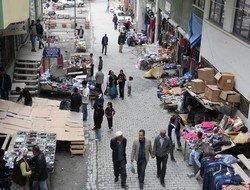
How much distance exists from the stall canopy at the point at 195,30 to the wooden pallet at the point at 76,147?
29.9ft

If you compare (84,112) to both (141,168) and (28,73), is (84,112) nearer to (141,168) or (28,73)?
(28,73)

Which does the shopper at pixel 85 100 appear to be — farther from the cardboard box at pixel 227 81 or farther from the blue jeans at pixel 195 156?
the cardboard box at pixel 227 81

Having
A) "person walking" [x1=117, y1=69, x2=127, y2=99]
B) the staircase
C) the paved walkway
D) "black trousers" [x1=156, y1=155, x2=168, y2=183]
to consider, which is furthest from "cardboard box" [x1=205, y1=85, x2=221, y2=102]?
the staircase

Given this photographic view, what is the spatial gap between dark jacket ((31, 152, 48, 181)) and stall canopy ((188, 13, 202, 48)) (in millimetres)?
11969

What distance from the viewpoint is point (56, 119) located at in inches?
581

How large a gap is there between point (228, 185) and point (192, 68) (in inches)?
448

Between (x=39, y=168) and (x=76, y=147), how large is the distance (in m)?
3.52

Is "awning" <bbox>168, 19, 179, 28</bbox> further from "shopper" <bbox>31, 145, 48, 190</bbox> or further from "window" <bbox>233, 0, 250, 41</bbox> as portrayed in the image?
"shopper" <bbox>31, 145, 48, 190</bbox>

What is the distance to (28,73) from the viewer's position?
19.4 metres

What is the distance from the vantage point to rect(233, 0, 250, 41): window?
14062 millimetres

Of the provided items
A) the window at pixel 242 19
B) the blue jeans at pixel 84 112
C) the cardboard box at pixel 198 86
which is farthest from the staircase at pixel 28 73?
the window at pixel 242 19

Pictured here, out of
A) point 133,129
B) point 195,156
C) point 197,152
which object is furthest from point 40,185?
point 133,129

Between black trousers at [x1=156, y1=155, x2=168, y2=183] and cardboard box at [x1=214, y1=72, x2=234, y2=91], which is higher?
cardboard box at [x1=214, y1=72, x2=234, y2=91]

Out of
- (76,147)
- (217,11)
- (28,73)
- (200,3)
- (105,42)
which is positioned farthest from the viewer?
(105,42)
